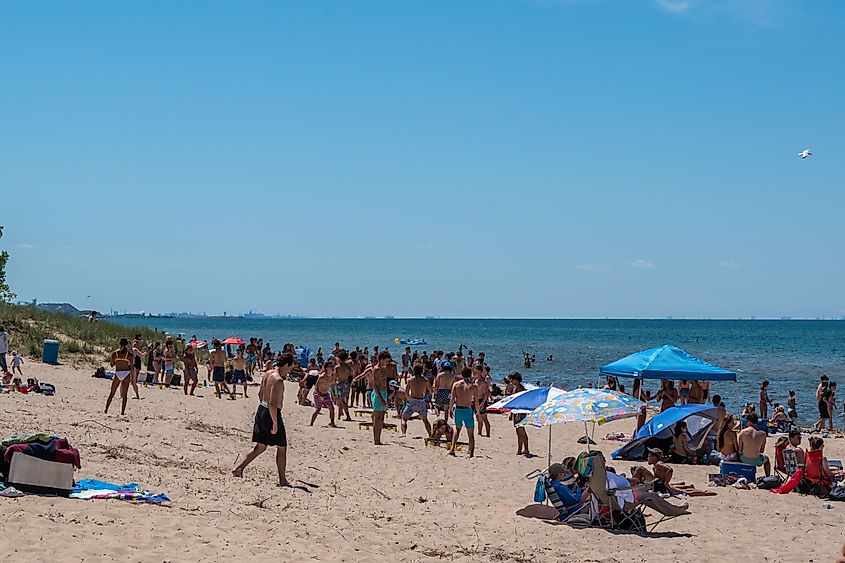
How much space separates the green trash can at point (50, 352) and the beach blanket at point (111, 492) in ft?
51.0

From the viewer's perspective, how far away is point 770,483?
36.2 feet

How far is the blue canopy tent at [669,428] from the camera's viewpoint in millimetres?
12820

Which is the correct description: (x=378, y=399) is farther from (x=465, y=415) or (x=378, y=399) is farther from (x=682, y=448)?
(x=682, y=448)

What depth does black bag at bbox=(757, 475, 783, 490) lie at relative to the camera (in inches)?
433

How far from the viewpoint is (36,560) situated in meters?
5.66

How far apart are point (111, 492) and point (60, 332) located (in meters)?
20.7

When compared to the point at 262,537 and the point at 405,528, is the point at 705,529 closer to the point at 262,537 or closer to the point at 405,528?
the point at 405,528

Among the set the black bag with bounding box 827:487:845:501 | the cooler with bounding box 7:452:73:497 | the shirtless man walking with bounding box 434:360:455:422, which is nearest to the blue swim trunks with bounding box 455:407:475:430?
the shirtless man walking with bounding box 434:360:455:422

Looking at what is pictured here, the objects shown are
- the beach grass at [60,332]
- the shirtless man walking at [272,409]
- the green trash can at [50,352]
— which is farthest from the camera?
the beach grass at [60,332]

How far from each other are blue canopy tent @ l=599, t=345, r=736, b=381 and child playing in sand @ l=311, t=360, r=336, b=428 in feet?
16.7

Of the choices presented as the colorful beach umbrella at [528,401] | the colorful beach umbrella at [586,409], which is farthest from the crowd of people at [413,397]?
the colorful beach umbrella at [586,409]

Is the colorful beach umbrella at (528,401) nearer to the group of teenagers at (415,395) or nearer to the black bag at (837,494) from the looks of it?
the group of teenagers at (415,395)

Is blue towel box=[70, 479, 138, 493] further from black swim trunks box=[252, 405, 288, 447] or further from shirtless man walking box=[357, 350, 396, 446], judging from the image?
shirtless man walking box=[357, 350, 396, 446]

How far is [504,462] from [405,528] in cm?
501
